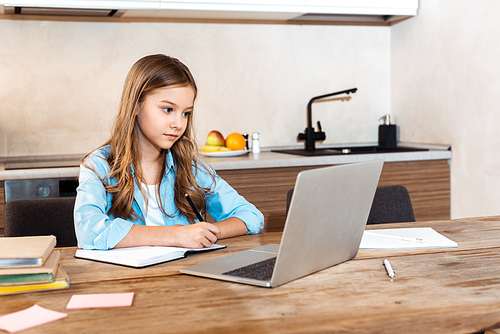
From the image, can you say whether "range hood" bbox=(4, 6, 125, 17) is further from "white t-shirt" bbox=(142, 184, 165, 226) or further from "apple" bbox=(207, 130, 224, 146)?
"white t-shirt" bbox=(142, 184, 165, 226)

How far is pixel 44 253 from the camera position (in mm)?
845

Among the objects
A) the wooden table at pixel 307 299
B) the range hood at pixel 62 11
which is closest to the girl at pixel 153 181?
the wooden table at pixel 307 299

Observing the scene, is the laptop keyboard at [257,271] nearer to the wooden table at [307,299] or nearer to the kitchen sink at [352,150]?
the wooden table at [307,299]

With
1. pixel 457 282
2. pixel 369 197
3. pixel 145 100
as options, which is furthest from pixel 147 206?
pixel 457 282

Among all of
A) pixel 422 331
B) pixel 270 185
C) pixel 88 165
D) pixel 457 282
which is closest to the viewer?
pixel 422 331

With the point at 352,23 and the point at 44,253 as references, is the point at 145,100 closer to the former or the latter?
the point at 44,253

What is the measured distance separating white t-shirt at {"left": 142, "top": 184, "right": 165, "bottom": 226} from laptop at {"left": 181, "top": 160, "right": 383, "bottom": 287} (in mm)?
456

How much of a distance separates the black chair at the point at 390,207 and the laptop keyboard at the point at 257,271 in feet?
2.21

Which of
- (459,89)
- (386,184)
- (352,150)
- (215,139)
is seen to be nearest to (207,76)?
(215,139)

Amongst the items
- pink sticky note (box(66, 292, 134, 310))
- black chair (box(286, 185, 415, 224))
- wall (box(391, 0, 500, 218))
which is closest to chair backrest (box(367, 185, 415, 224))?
black chair (box(286, 185, 415, 224))

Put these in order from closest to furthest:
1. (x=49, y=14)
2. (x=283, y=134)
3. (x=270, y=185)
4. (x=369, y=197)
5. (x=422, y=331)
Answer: (x=422, y=331) < (x=369, y=197) < (x=270, y=185) < (x=49, y=14) < (x=283, y=134)

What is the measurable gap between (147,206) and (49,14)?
1559mm

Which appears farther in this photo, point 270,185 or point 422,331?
point 270,185

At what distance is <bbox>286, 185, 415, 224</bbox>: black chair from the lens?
5.22 ft
